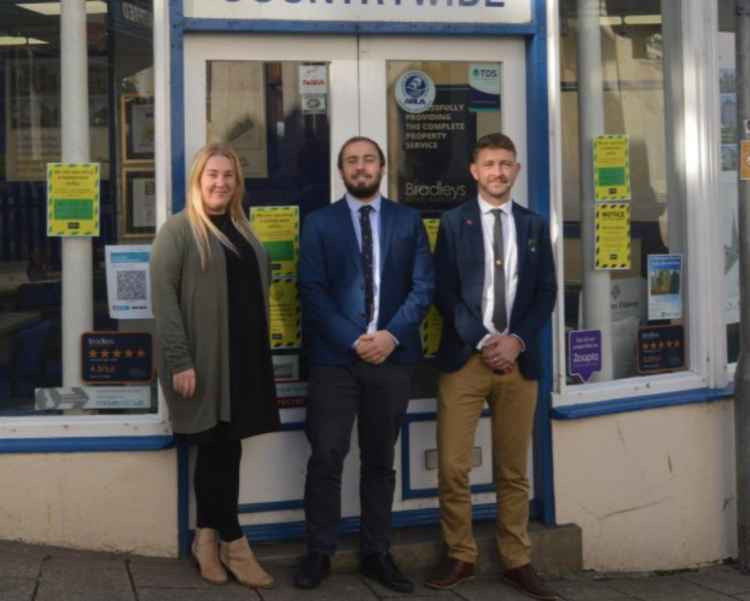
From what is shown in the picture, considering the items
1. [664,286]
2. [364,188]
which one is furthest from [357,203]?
[664,286]

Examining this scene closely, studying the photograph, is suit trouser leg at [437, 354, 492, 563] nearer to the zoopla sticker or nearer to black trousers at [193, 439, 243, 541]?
black trousers at [193, 439, 243, 541]

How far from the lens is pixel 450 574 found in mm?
5719

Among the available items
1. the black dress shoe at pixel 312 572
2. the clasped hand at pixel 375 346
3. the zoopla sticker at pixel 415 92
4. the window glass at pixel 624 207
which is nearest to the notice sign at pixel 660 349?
the window glass at pixel 624 207

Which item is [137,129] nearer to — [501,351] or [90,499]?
[90,499]

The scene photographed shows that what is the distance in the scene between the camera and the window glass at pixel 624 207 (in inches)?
254

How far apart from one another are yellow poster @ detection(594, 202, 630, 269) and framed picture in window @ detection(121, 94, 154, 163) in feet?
7.35

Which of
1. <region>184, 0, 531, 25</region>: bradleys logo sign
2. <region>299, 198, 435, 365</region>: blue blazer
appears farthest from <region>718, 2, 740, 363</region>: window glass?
<region>299, 198, 435, 365</region>: blue blazer

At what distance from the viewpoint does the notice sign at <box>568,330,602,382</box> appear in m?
6.39

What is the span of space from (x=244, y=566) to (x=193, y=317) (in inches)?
42.8

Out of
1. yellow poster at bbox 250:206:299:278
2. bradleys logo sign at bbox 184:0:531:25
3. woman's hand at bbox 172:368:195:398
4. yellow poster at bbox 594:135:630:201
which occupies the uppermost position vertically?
bradleys logo sign at bbox 184:0:531:25

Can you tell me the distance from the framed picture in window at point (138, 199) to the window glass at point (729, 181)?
2.99m

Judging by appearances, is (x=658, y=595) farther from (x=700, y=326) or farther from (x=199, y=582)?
(x=199, y=582)

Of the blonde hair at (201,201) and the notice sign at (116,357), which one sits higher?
the blonde hair at (201,201)

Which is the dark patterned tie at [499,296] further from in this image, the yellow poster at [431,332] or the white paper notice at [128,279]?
the white paper notice at [128,279]
